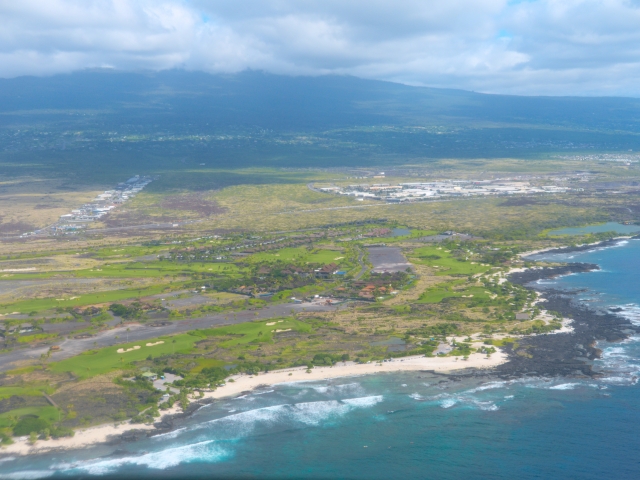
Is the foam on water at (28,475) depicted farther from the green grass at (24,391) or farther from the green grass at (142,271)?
the green grass at (142,271)

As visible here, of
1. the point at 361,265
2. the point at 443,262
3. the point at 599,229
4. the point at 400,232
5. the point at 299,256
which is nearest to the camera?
the point at 361,265

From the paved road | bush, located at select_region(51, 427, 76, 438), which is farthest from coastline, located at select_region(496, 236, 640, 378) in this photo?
bush, located at select_region(51, 427, 76, 438)

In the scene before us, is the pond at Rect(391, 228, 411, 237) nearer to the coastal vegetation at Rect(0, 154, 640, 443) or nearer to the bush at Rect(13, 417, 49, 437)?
the coastal vegetation at Rect(0, 154, 640, 443)

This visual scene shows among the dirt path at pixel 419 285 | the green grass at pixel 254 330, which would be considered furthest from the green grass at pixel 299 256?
the green grass at pixel 254 330

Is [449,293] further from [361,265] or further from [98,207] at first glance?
[98,207]

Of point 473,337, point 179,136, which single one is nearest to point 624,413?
point 473,337

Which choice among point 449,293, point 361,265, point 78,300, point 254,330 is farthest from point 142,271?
point 449,293
